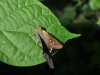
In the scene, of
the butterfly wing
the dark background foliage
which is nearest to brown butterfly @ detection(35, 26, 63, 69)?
the butterfly wing

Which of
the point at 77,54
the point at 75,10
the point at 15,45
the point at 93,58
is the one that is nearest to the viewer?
the point at 15,45

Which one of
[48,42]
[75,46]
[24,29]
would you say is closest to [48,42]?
[48,42]

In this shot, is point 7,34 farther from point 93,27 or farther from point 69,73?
point 93,27

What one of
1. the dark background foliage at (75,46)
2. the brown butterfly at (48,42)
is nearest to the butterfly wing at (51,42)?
the brown butterfly at (48,42)

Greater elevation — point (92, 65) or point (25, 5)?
point (25, 5)

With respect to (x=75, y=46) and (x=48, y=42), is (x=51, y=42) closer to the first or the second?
(x=48, y=42)

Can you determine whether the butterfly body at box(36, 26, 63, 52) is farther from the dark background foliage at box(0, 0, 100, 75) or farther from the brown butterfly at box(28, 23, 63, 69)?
the dark background foliage at box(0, 0, 100, 75)

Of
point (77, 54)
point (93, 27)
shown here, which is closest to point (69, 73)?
point (77, 54)
